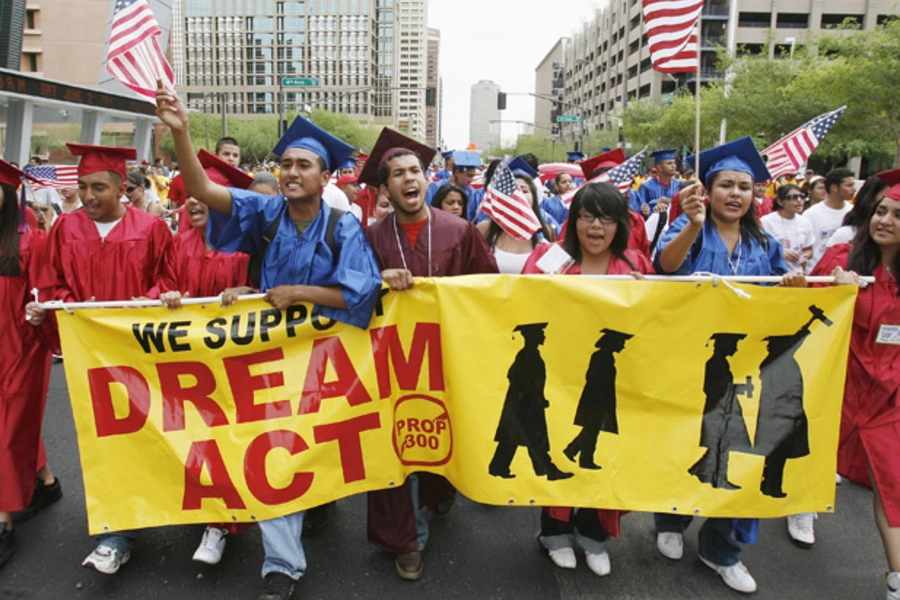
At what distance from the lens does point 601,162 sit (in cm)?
735

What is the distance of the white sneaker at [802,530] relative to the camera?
3.70 metres

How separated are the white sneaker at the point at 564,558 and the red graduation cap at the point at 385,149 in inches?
89.5

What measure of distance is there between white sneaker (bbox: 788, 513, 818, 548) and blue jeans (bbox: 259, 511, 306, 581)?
2.69m

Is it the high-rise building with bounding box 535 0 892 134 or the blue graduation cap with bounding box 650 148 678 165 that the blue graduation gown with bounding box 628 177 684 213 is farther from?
the high-rise building with bounding box 535 0 892 134

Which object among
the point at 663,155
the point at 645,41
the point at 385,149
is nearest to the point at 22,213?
the point at 385,149

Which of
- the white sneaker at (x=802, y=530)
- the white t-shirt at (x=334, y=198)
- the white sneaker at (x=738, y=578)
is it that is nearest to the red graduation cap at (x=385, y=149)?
the white sneaker at (x=738, y=578)

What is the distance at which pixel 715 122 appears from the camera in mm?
32531

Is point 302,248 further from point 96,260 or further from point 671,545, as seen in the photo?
point 671,545

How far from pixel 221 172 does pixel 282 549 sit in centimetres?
223

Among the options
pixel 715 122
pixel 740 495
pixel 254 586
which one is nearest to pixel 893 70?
pixel 715 122

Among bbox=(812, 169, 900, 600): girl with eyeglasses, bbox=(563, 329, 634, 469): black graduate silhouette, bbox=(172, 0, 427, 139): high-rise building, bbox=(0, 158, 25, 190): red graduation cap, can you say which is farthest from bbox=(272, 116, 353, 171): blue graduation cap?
bbox=(172, 0, 427, 139): high-rise building

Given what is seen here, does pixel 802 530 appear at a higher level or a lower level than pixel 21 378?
lower

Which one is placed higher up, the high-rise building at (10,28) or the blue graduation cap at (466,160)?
→ the high-rise building at (10,28)

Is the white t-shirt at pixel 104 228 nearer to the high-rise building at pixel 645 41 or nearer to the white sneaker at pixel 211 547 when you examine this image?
the white sneaker at pixel 211 547
